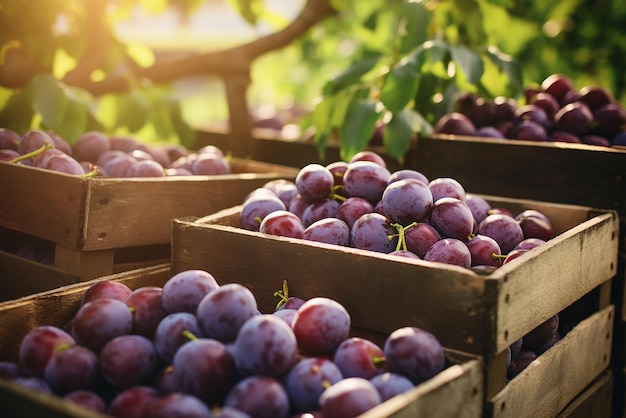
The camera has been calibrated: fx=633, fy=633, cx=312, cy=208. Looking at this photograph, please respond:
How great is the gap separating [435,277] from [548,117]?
148 cm

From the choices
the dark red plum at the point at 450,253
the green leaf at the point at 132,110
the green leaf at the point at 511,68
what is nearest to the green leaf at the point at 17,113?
the green leaf at the point at 132,110

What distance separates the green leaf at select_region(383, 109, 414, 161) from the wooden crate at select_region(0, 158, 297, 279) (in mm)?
632

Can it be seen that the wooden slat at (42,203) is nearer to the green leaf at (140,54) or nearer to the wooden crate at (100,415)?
the wooden crate at (100,415)

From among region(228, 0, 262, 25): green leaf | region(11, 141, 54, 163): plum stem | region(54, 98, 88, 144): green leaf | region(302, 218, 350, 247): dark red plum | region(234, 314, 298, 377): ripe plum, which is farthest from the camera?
region(228, 0, 262, 25): green leaf

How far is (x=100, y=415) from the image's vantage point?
0.85 metres

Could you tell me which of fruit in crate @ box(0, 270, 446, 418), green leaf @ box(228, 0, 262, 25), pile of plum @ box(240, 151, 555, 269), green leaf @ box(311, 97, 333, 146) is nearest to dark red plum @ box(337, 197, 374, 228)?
pile of plum @ box(240, 151, 555, 269)

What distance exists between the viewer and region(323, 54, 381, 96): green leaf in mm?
2537

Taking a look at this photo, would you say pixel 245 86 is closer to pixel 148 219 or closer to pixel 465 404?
pixel 148 219

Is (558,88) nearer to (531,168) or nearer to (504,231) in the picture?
(531,168)

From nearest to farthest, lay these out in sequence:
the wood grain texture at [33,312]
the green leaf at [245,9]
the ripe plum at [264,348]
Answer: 1. the ripe plum at [264,348]
2. the wood grain texture at [33,312]
3. the green leaf at [245,9]

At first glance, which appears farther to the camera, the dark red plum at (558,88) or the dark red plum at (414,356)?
the dark red plum at (558,88)

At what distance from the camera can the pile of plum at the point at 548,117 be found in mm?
2324

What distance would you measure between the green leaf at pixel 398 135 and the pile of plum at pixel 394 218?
0.44 m

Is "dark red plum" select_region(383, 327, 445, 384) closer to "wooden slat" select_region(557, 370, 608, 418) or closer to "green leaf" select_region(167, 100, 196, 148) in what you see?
"wooden slat" select_region(557, 370, 608, 418)
